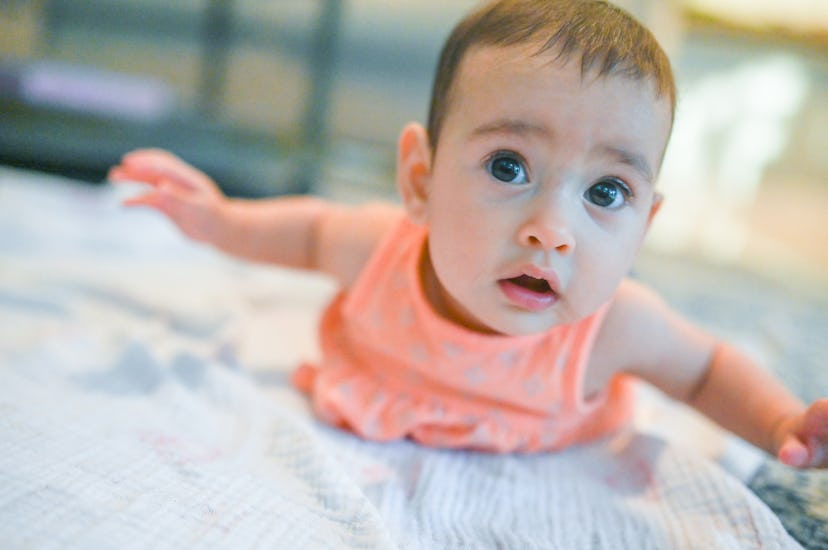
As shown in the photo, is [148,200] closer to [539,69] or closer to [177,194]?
[177,194]

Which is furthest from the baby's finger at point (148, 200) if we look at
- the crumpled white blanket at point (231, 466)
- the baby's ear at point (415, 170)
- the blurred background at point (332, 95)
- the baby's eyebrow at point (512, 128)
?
the blurred background at point (332, 95)

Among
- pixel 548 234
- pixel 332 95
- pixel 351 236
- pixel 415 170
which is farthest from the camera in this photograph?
pixel 332 95

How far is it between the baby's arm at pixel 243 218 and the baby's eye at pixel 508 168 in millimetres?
250

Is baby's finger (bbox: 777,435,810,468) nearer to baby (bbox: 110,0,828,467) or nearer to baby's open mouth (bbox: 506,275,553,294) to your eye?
baby (bbox: 110,0,828,467)

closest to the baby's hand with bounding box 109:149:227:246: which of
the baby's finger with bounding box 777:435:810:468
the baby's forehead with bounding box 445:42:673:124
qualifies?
the baby's forehead with bounding box 445:42:673:124

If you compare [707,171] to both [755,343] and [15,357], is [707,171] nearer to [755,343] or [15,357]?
[755,343]

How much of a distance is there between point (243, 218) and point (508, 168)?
371 millimetres

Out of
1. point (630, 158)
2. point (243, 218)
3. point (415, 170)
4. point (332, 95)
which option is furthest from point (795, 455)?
point (332, 95)

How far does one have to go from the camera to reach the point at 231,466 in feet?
1.75

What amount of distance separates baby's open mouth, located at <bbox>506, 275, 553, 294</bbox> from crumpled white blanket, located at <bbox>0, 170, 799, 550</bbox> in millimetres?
168

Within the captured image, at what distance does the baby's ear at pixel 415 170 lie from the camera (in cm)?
63

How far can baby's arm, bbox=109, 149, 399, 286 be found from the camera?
792mm

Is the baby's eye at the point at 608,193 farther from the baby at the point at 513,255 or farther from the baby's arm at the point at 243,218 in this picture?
the baby's arm at the point at 243,218

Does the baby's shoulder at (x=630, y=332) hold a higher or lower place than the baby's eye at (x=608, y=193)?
lower
